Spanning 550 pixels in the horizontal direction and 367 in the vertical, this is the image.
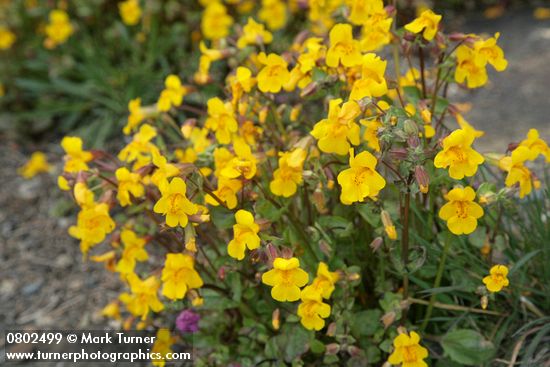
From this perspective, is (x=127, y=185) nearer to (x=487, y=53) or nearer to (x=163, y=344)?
(x=163, y=344)

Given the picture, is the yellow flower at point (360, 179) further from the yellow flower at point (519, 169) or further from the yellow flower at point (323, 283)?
the yellow flower at point (519, 169)

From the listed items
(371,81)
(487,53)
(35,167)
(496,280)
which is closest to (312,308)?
(496,280)

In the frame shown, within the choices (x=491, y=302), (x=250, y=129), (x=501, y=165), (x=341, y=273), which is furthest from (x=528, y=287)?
(x=250, y=129)

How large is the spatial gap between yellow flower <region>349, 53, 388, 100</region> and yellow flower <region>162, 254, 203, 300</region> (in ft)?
2.28

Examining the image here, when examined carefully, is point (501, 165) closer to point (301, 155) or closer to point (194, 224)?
point (301, 155)

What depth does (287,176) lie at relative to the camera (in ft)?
6.75

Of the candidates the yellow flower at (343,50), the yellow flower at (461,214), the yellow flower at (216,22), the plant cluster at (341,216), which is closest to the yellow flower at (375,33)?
the plant cluster at (341,216)

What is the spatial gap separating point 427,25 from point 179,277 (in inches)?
40.7

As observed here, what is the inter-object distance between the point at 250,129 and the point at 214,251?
457mm

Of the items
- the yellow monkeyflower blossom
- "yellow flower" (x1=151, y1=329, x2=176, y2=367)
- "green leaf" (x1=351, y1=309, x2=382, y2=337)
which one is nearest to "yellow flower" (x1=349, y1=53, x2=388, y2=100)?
"green leaf" (x1=351, y1=309, x2=382, y2=337)

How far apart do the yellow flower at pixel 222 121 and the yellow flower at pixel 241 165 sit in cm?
17

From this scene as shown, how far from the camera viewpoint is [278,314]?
2.26 metres

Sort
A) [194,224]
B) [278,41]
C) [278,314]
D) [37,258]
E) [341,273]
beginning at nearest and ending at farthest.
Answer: [194,224]
[341,273]
[278,314]
[37,258]
[278,41]

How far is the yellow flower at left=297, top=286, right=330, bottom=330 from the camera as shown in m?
1.96
